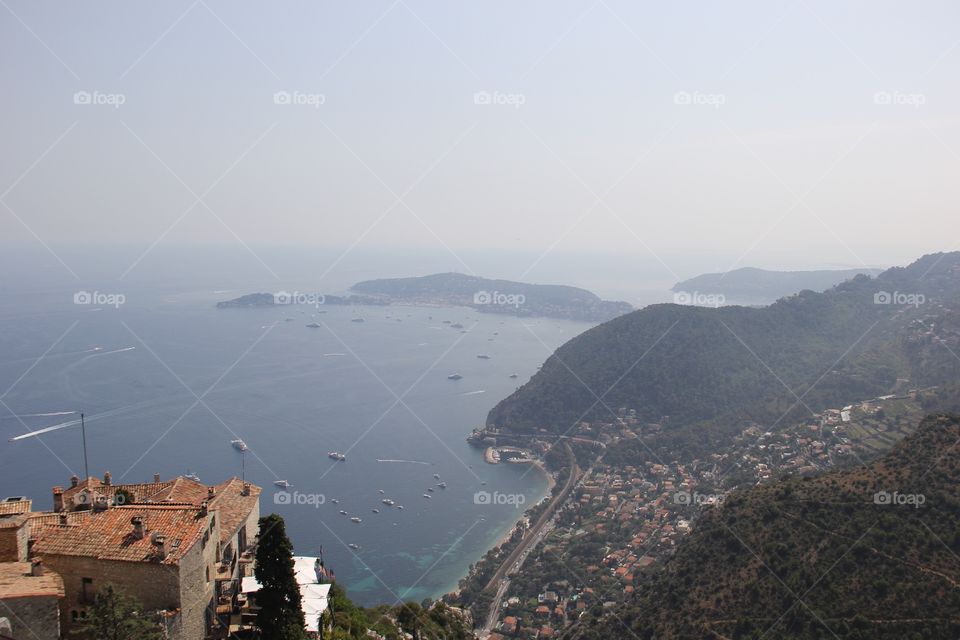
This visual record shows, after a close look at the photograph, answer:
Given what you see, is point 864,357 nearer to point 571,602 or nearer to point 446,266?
point 571,602

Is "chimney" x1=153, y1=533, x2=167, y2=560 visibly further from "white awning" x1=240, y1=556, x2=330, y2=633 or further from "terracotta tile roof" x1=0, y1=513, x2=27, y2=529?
"white awning" x1=240, y1=556, x2=330, y2=633

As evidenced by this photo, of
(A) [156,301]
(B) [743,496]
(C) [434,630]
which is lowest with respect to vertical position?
(C) [434,630]

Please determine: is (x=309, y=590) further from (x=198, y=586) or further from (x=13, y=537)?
(x=13, y=537)

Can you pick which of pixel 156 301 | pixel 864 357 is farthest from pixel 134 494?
pixel 156 301

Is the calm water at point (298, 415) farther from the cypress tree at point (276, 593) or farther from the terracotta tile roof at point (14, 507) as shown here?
the terracotta tile roof at point (14, 507)

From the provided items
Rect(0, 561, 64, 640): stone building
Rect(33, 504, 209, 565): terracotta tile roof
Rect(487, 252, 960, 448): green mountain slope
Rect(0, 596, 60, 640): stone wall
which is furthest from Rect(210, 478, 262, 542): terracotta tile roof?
Rect(487, 252, 960, 448): green mountain slope

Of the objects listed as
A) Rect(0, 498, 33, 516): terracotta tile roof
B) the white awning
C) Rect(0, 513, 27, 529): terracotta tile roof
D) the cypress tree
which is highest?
Rect(0, 498, 33, 516): terracotta tile roof

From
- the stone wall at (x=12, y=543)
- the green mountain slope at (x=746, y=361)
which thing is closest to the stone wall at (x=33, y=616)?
the stone wall at (x=12, y=543)

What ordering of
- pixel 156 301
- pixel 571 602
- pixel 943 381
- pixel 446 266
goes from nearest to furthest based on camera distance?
pixel 571 602, pixel 943 381, pixel 156 301, pixel 446 266
